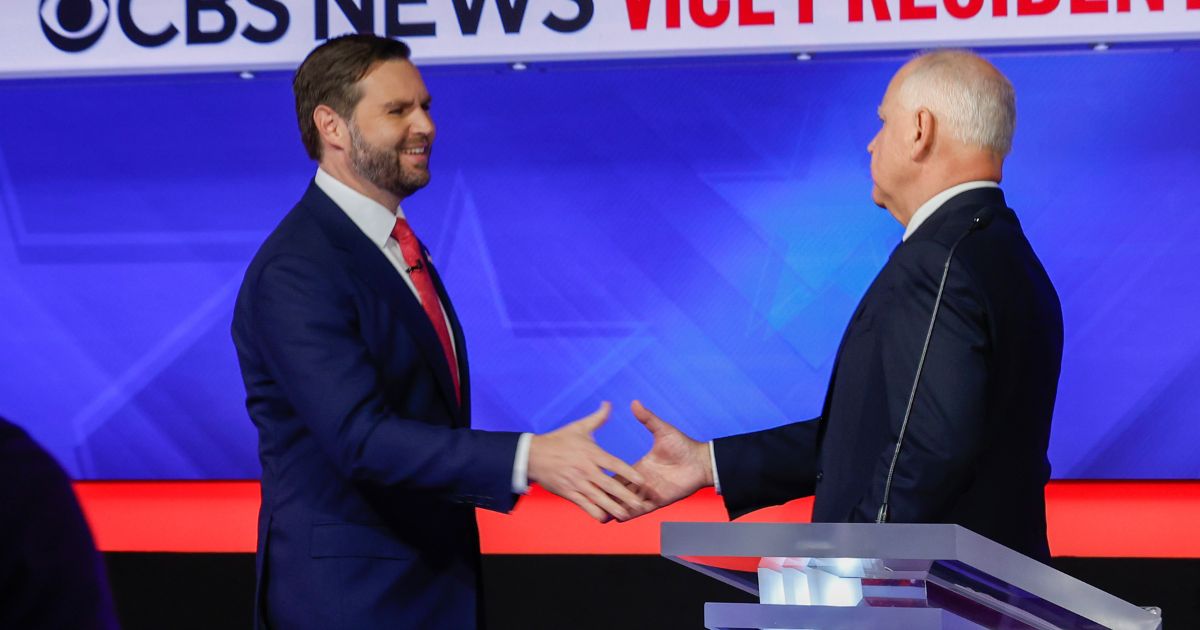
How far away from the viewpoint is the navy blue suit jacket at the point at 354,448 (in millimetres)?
2021

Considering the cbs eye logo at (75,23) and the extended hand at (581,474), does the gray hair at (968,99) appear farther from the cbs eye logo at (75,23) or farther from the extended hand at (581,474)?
the cbs eye logo at (75,23)

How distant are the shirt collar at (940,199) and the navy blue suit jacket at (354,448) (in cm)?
74

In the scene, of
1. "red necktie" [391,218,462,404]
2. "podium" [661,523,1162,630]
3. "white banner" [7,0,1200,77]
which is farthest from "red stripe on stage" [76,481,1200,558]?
"podium" [661,523,1162,630]

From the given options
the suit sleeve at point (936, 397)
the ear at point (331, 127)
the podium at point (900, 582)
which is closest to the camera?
the podium at point (900, 582)

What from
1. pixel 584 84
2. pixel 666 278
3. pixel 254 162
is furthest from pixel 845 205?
pixel 254 162

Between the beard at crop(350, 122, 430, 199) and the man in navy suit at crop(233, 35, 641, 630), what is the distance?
53 millimetres

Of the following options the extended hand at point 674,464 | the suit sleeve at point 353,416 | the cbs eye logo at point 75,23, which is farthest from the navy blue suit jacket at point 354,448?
the cbs eye logo at point 75,23

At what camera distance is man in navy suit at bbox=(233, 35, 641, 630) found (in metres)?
2.02

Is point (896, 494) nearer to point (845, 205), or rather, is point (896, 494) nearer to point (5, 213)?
point (845, 205)

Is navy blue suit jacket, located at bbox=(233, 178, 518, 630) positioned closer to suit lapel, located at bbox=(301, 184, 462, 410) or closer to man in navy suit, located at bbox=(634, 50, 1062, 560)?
suit lapel, located at bbox=(301, 184, 462, 410)

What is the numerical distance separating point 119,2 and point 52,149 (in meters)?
0.55

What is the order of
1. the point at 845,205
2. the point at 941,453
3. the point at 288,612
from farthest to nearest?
1. the point at 845,205
2. the point at 288,612
3. the point at 941,453

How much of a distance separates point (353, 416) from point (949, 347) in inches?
34.6

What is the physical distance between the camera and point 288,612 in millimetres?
2117
